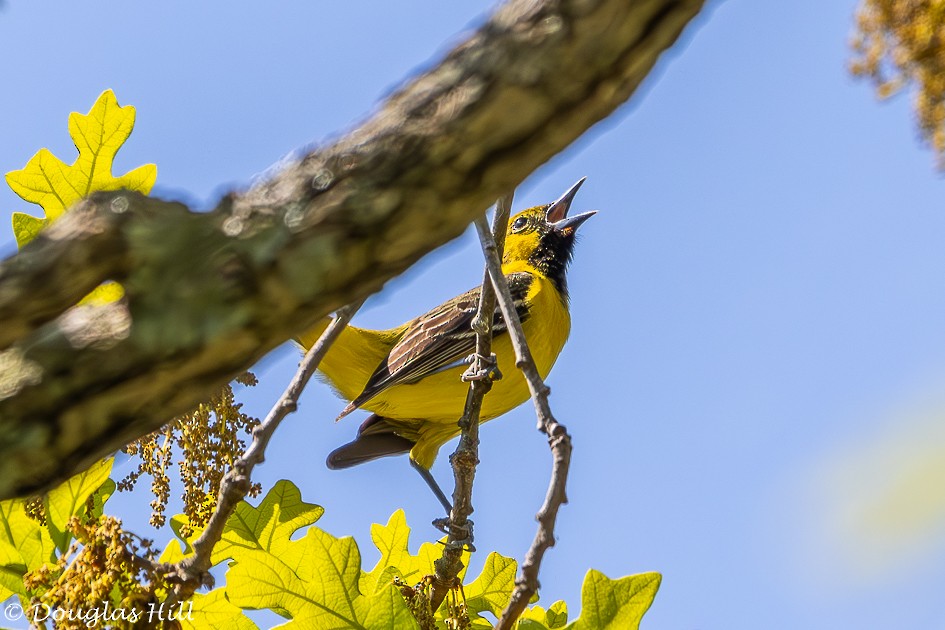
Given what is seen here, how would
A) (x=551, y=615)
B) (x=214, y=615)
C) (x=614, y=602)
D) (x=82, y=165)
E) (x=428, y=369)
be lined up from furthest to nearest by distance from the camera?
(x=428, y=369) → (x=82, y=165) → (x=551, y=615) → (x=214, y=615) → (x=614, y=602)

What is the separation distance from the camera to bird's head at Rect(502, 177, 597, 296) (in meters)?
6.77

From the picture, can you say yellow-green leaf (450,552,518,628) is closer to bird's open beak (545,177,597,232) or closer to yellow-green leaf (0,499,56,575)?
yellow-green leaf (0,499,56,575)

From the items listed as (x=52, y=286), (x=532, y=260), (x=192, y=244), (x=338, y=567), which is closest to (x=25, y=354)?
(x=52, y=286)

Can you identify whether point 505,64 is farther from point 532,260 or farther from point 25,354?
point 532,260

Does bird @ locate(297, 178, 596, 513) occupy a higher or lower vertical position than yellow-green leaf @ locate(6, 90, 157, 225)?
higher

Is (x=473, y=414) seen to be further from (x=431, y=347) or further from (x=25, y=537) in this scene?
(x=431, y=347)

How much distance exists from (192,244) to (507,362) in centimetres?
449

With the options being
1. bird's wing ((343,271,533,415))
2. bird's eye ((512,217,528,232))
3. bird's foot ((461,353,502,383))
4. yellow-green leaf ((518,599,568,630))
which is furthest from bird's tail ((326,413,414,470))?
yellow-green leaf ((518,599,568,630))

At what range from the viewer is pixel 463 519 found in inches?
142

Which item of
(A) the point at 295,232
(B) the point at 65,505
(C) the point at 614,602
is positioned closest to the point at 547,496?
(C) the point at 614,602

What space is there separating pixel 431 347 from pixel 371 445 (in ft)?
2.45

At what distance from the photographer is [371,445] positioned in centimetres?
601

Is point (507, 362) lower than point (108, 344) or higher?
higher

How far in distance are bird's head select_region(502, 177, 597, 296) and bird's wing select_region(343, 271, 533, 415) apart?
0.71 m
